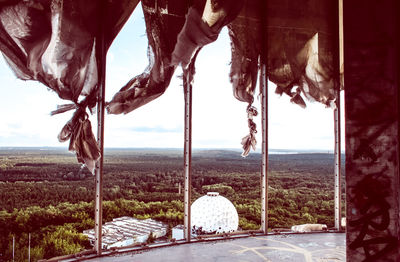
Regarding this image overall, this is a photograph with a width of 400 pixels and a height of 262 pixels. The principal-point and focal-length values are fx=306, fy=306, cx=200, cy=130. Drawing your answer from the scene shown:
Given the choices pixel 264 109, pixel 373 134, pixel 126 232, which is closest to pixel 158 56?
pixel 264 109

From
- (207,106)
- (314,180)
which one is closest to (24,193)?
(207,106)

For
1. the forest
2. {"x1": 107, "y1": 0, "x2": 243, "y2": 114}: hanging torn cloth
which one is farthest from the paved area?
{"x1": 107, "y1": 0, "x2": 243, "y2": 114}: hanging torn cloth

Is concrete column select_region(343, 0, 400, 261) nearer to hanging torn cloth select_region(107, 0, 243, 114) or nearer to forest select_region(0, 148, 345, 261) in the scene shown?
hanging torn cloth select_region(107, 0, 243, 114)

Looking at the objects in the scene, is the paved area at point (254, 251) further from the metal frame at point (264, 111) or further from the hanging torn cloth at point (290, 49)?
the hanging torn cloth at point (290, 49)

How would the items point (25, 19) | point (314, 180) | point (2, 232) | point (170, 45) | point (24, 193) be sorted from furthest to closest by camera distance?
point (314, 180), point (24, 193), point (2, 232), point (170, 45), point (25, 19)

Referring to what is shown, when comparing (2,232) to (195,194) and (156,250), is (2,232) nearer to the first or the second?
(156,250)

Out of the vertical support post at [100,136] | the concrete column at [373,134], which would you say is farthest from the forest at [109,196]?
the concrete column at [373,134]
